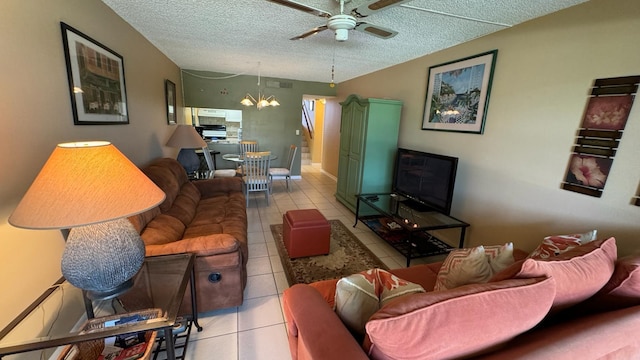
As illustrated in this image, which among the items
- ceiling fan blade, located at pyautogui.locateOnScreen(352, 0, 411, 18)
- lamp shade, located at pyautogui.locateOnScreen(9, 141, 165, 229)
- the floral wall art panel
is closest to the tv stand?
the floral wall art panel

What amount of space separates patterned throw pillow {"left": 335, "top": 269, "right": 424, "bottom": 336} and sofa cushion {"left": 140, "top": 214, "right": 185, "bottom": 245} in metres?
1.44

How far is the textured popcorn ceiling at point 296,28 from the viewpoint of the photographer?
206cm

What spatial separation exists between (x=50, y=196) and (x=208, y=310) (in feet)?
4.13

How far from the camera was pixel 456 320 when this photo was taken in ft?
2.45

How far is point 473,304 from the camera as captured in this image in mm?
769

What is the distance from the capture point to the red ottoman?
2.64 metres

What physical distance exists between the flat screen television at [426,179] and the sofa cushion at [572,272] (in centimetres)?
167

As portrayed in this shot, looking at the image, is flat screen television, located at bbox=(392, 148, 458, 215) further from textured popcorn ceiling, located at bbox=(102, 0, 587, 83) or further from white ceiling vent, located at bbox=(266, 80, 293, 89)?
white ceiling vent, located at bbox=(266, 80, 293, 89)

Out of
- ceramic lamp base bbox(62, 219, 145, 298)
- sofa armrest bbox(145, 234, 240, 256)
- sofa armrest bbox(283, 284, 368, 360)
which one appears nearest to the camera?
sofa armrest bbox(283, 284, 368, 360)

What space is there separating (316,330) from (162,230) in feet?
5.21

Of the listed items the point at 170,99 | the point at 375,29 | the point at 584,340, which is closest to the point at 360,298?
the point at 584,340

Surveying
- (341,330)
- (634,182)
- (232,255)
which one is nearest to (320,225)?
(232,255)

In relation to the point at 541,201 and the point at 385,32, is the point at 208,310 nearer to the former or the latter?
the point at 385,32

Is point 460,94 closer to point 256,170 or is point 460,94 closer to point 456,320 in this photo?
point 456,320
